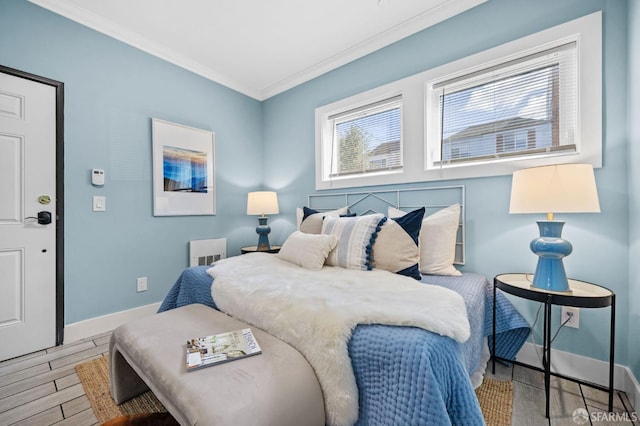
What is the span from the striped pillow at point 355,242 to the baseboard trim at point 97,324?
1.92 meters

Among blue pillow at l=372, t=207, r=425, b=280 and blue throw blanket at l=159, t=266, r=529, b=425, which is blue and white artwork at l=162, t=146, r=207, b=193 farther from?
blue throw blanket at l=159, t=266, r=529, b=425

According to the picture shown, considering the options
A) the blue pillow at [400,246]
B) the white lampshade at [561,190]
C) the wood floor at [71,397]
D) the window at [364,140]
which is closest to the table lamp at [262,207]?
the window at [364,140]

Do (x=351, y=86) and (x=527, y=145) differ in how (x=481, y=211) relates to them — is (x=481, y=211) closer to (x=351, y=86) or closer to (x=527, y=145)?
(x=527, y=145)

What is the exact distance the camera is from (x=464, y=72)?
2068 millimetres

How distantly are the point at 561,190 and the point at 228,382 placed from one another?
1731mm

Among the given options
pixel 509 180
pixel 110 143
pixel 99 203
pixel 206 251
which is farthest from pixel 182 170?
pixel 509 180

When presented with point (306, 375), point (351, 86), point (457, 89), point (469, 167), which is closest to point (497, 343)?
point (469, 167)

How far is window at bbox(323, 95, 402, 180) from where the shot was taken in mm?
2543

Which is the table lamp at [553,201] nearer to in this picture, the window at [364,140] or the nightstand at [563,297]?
the nightstand at [563,297]

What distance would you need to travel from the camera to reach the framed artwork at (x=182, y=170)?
2.69 metres

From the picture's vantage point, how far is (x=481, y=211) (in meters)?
1.99

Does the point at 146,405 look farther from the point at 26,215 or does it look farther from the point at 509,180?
the point at 509,180

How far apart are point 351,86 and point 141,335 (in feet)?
8.65

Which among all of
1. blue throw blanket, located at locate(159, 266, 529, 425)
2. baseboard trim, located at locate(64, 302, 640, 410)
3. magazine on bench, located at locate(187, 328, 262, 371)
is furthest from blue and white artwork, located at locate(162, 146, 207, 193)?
blue throw blanket, located at locate(159, 266, 529, 425)
